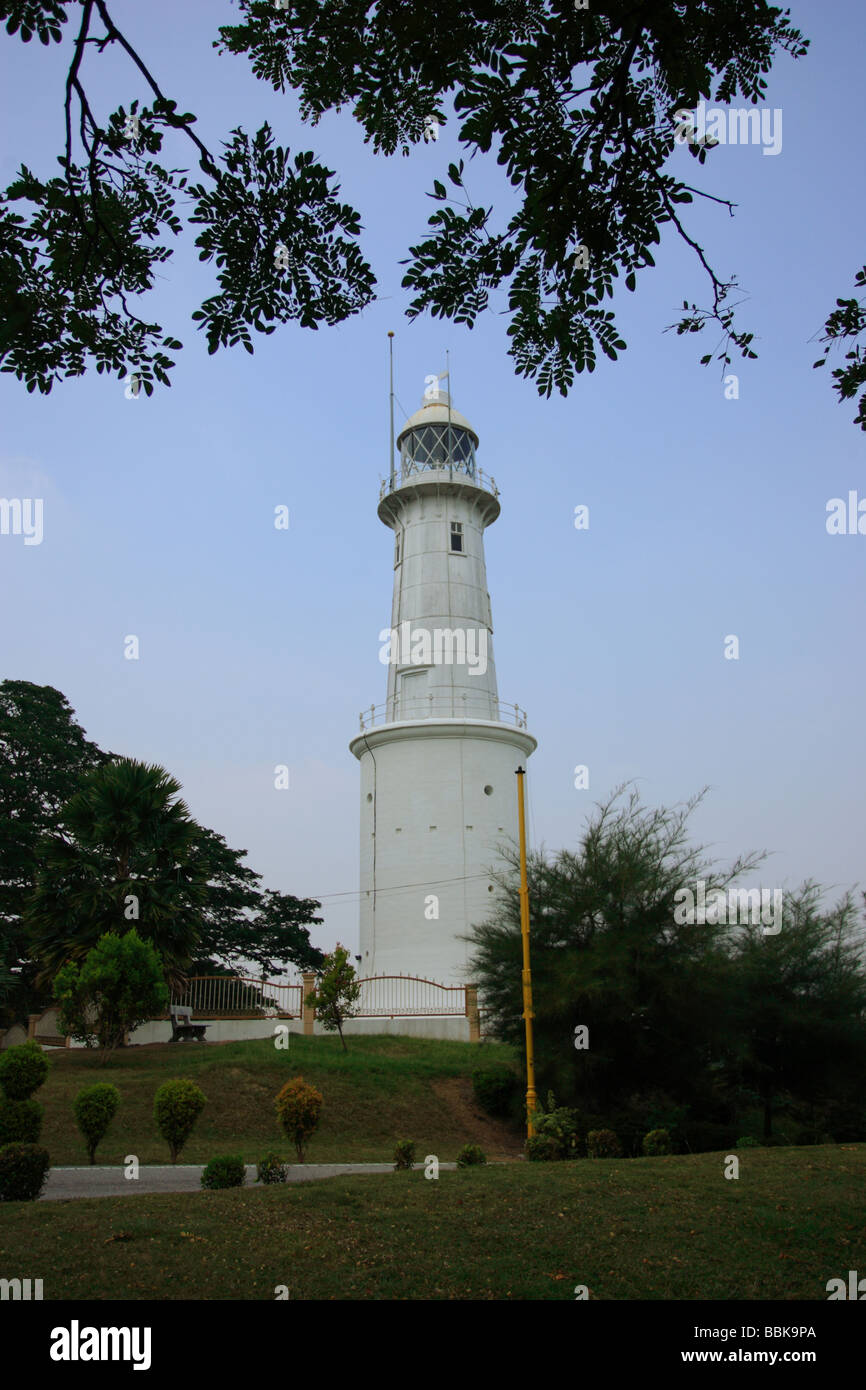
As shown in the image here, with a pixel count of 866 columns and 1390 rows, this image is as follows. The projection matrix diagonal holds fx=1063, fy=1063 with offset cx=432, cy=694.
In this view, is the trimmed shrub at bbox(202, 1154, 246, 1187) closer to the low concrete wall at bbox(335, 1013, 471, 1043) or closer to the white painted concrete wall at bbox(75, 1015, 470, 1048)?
→ the white painted concrete wall at bbox(75, 1015, 470, 1048)

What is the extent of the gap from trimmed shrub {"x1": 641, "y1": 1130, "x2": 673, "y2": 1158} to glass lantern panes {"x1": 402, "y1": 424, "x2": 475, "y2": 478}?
25.2 meters

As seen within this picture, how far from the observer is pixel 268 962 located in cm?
4094

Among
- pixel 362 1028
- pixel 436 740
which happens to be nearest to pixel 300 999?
pixel 362 1028

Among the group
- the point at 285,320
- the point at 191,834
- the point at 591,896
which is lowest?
the point at 591,896

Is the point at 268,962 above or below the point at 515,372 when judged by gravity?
below

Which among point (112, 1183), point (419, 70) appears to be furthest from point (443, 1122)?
point (419, 70)

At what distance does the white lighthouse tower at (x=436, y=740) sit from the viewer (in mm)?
31188

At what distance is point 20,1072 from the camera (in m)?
14.8

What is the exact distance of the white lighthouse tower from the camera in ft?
102

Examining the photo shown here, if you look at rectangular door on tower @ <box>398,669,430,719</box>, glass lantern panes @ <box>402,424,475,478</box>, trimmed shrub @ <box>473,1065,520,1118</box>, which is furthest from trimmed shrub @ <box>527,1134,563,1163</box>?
glass lantern panes @ <box>402,424,475,478</box>

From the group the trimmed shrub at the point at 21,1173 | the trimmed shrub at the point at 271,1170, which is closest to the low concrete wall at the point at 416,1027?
the trimmed shrub at the point at 271,1170

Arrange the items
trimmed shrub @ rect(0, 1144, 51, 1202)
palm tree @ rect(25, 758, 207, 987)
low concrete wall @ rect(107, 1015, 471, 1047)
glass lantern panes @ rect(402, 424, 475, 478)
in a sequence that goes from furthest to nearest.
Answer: glass lantern panes @ rect(402, 424, 475, 478), low concrete wall @ rect(107, 1015, 471, 1047), palm tree @ rect(25, 758, 207, 987), trimmed shrub @ rect(0, 1144, 51, 1202)
